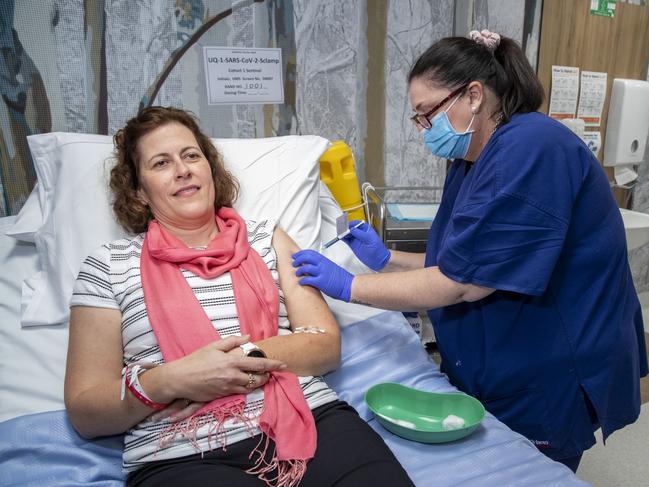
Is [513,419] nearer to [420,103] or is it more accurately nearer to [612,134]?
[420,103]

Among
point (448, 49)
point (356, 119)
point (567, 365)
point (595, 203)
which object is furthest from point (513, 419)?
point (356, 119)

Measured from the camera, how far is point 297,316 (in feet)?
4.10

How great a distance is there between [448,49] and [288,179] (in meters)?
0.67

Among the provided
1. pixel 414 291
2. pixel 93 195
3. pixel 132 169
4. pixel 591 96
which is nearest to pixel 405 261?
pixel 414 291

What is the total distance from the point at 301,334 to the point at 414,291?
0.29 metres

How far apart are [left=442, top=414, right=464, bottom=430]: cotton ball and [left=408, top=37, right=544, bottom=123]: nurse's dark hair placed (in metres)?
0.74

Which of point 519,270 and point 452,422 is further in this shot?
point 452,422

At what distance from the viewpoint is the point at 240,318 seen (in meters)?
1.14

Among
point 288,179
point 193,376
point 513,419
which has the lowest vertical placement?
point 513,419

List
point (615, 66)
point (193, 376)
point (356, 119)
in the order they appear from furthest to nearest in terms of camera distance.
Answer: point (615, 66)
point (356, 119)
point (193, 376)

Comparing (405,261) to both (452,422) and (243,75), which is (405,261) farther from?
(243,75)

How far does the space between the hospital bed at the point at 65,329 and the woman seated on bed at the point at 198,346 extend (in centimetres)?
10

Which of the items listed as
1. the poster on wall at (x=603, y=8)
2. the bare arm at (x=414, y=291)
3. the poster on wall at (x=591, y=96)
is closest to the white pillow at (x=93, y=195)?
the bare arm at (x=414, y=291)

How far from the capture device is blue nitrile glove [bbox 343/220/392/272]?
4.99 ft
